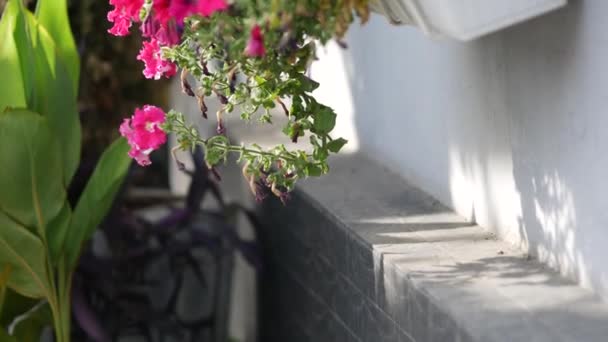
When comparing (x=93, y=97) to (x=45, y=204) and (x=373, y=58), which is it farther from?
(x=45, y=204)

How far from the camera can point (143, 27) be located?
2049mm

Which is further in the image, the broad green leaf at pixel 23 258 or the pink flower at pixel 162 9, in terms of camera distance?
the broad green leaf at pixel 23 258

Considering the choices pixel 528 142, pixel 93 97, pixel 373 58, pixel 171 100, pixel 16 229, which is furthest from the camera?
pixel 171 100

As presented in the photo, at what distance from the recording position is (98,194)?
2.76m

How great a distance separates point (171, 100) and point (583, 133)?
12.2 ft

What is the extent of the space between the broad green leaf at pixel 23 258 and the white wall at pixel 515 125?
93 cm

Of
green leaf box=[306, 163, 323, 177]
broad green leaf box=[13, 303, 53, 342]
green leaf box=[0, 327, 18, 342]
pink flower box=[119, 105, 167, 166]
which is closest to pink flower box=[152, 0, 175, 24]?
pink flower box=[119, 105, 167, 166]

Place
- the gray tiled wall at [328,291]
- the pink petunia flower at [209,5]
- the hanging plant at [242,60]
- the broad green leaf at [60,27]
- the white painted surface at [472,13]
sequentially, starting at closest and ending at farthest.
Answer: the pink petunia flower at [209,5] < the hanging plant at [242,60] < the white painted surface at [472,13] < the gray tiled wall at [328,291] < the broad green leaf at [60,27]

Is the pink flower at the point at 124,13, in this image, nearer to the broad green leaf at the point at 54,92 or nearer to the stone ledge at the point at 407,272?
the broad green leaf at the point at 54,92

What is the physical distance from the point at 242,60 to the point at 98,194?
96 cm

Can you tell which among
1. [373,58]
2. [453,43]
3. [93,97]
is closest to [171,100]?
[93,97]

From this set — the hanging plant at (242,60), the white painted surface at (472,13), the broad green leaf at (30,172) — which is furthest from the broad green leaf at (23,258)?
the white painted surface at (472,13)

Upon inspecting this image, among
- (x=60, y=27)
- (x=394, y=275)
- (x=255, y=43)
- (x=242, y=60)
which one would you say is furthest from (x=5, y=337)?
(x=255, y=43)

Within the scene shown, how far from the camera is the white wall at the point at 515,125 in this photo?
6.44 ft
